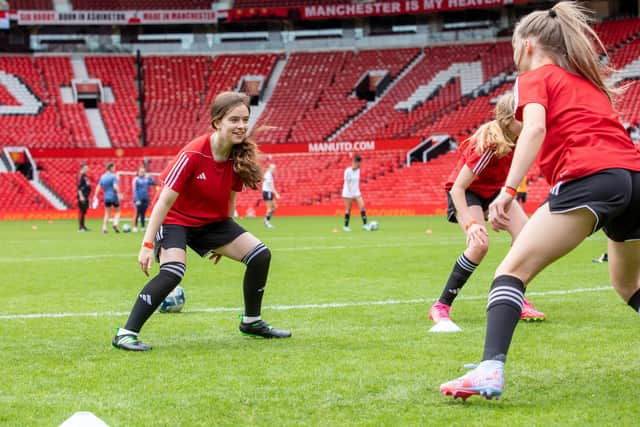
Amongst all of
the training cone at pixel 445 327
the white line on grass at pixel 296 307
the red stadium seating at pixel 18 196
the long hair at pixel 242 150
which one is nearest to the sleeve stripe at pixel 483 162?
the training cone at pixel 445 327

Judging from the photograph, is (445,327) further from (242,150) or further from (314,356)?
(242,150)

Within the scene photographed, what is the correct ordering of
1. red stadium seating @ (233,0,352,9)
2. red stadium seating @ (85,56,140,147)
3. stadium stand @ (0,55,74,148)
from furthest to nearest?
1. red stadium seating @ (233,0,352,9)
2. red stadium seating @ (85,56,140,147)
3. stadium stand @ (0,55,74,148)

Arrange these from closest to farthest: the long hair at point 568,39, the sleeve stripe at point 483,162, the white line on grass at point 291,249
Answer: the long hair at point 568,39, the sleeve stripe at point 483,162, the white line on grass at point 291,249

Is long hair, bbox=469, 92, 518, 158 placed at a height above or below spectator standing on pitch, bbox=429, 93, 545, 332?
above

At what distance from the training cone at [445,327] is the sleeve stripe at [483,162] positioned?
1267mm

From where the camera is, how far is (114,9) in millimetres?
56344

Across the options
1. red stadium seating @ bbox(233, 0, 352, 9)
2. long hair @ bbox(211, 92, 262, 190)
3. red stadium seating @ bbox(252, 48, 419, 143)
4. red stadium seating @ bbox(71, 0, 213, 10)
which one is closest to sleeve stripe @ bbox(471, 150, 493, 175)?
long hair @ bbox(211, 92, 262, 190)

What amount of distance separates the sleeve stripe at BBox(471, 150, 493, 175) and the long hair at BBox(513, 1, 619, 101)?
240cm

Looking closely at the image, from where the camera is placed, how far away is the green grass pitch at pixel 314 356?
14.3 feet

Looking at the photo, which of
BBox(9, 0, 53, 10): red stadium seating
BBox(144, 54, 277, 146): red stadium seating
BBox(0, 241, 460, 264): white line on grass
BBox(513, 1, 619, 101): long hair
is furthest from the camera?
BBox(9, 0, 53, 10): red stadium seating

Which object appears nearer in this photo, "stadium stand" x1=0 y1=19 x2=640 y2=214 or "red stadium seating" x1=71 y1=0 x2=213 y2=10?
"stadium stand" x1=0 y1=19 x2=640 y2=214

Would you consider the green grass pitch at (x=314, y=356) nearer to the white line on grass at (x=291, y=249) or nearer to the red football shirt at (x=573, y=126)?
the red football shirt at (x=573, y=126)

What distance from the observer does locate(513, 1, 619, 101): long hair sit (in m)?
4.54

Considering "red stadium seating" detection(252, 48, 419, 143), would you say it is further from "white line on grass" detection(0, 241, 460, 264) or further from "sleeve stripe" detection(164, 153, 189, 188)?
"sleeve stripe" detection(164, 153, 189, 188)
